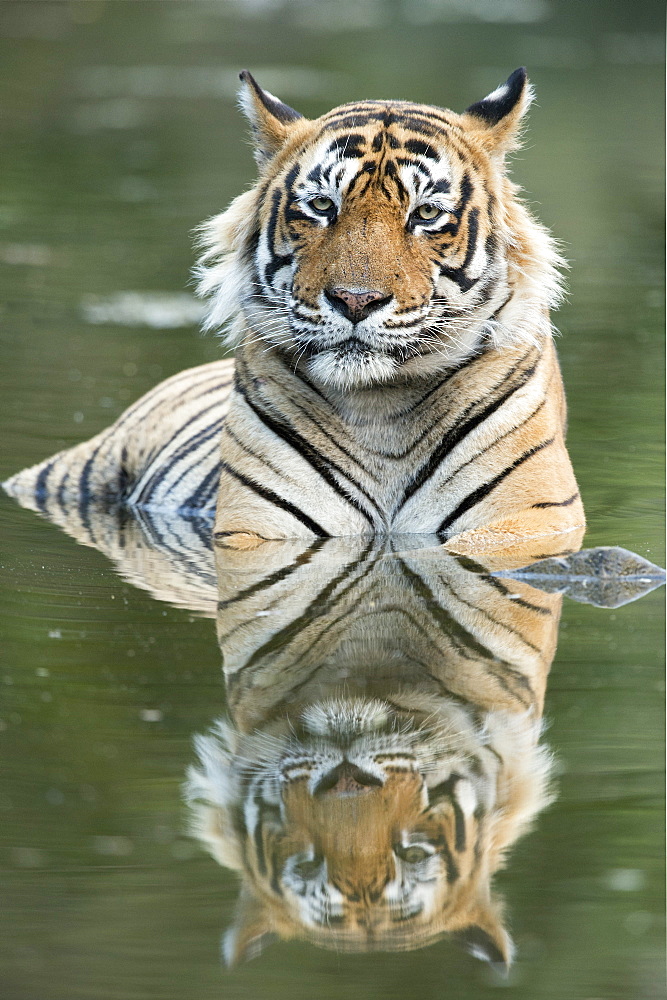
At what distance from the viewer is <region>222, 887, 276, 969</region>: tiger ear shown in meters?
2.15

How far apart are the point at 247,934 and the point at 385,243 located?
7.99 feet

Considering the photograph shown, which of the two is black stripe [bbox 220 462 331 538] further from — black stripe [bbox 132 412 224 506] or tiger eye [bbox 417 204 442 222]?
black stripe [bbox 132 412 224 506]

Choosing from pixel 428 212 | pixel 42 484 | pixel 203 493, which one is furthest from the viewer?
pixel 42 484

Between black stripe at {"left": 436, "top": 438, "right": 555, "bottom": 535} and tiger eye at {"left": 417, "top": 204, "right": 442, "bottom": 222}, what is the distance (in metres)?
0.78

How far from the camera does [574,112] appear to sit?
60.1 ft

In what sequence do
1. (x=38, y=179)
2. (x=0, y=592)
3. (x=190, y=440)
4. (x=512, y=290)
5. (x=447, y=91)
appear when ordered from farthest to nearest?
(x=447, y=91), (x=38, y=179), (x=190, y=440), (x=512, y=290), (x=0, y=592)

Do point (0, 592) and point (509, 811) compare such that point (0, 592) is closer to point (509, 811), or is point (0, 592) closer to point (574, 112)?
point (509, 811)

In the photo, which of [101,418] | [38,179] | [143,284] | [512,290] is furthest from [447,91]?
[512,290]

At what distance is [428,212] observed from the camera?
4352 millimetres

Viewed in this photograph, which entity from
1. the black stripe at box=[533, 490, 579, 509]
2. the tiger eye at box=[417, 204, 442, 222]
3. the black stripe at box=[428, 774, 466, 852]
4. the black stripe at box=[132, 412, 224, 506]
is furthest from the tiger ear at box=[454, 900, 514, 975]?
the black stripe at box=[132, 412, 224, 506]

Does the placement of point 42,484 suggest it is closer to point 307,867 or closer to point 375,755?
point 375,755

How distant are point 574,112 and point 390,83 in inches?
92.4

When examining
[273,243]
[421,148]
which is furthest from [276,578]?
[421,148]

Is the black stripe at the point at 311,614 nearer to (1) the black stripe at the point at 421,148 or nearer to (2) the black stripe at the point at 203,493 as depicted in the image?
(1) the black stripe at the point at 421,148
